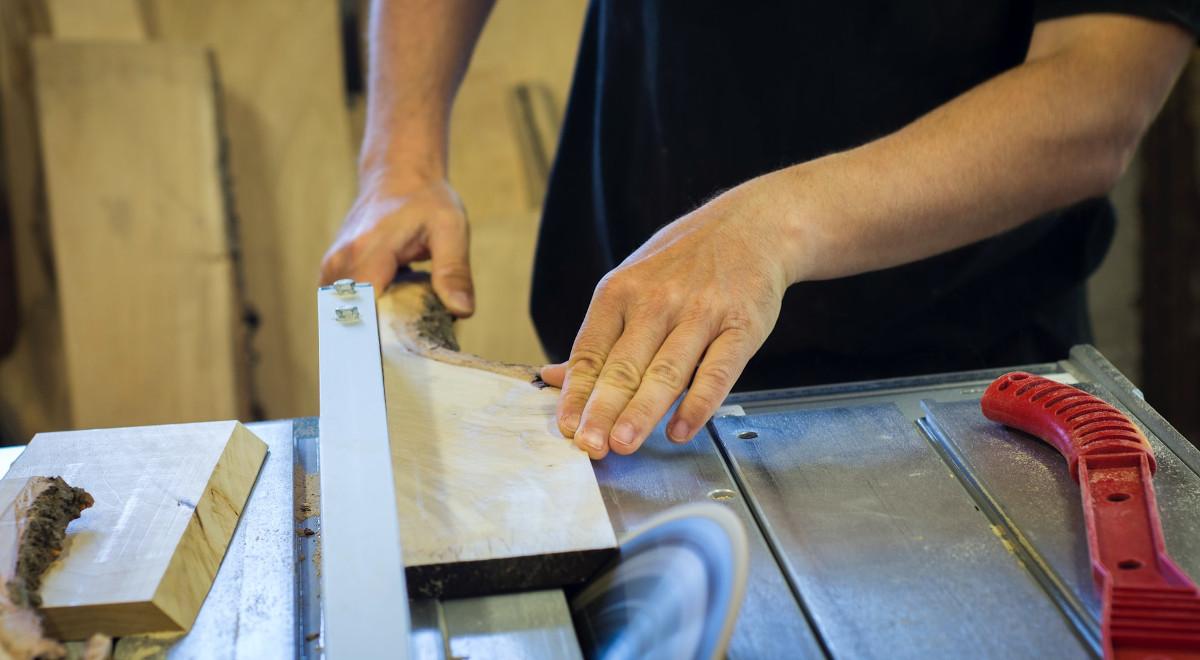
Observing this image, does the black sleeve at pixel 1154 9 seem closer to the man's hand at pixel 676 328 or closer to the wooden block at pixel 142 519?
the man's hand at pixel 676 328

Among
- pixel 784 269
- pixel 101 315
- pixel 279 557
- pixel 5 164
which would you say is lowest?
pixel 101 315

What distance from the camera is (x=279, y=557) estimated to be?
1.00 m

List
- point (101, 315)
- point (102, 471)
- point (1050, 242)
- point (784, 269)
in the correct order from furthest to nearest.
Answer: point (101, 315) < point (1050, 242) < point (784, 269) < point (102, 471)

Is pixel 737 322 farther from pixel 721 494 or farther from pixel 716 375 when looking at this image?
pixel 721 494

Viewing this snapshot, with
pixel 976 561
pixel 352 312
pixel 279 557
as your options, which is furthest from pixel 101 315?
pixel 976 561

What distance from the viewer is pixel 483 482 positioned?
1030 mm

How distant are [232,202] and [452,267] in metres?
1.40

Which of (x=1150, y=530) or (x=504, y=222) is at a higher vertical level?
(x=1150, y=530)

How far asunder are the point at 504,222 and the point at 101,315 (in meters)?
0.97

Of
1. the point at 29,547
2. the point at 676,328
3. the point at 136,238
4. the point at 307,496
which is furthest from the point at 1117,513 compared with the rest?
the point at 136,238

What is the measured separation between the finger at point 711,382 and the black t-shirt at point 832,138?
1.53ft

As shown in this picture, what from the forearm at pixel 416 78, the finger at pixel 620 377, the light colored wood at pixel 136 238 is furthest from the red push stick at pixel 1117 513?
the light colored wood at pixel 136 238

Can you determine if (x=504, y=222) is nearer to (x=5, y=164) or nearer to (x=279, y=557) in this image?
(x=5, y=164)

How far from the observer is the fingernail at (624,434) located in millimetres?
1088
